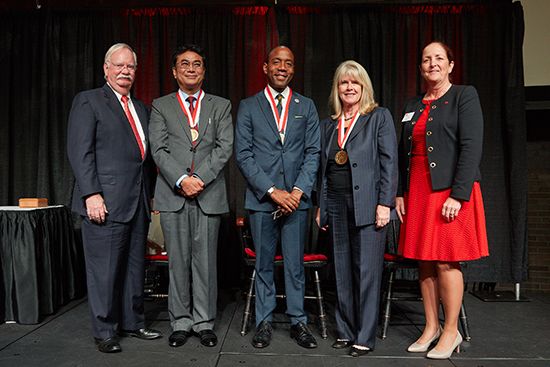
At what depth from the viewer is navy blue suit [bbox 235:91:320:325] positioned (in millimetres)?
2869

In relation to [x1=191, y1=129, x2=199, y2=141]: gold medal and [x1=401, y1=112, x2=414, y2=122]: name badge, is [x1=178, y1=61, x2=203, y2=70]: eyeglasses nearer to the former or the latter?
[x1=191, y1=129, x2=199, y2=141]: gold medal

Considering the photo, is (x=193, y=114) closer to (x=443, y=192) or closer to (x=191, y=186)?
(x=191, y=186)

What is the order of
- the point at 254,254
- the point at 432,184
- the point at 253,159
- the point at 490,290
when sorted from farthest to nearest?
the point at 490,290
the point at 254,254
the point at 253,159
the point at 432,184

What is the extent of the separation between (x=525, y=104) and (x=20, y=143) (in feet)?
16.9

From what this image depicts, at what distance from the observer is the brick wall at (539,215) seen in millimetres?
5297

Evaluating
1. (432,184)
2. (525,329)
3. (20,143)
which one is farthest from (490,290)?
(20,143)

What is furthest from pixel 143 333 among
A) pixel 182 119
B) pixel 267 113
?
pixel 267 113

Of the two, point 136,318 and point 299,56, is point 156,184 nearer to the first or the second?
point 136,318

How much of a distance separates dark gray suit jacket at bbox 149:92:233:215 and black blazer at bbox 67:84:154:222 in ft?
0.49

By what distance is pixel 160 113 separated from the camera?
114 inches

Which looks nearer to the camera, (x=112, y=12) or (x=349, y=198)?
(x=349, y=198)

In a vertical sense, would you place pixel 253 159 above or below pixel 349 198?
above

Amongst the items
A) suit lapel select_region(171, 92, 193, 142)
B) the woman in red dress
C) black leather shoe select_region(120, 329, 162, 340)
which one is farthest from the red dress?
black leather shoe select_region(120, 329, 162, 340)

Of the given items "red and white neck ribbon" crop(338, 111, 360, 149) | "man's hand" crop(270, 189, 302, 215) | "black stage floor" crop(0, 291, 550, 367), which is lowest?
"black stage floor" crop(0, 291, 550, 367)
